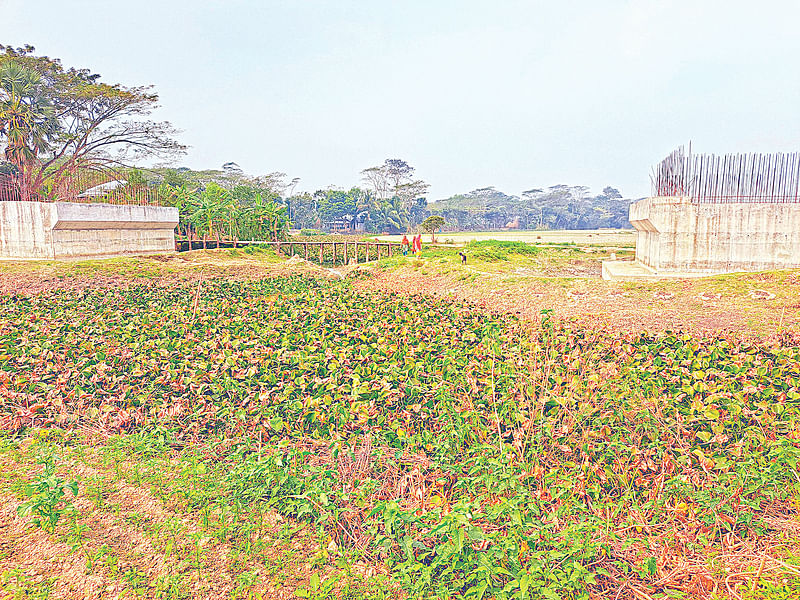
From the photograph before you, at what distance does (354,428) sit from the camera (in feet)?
14.5

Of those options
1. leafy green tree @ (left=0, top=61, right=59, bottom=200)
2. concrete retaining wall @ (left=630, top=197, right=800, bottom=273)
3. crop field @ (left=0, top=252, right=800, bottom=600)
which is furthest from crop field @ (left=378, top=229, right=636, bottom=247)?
crop field @ (left=0, top=252, right=800, bottom=600)

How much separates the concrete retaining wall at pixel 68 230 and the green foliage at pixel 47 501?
15542 mm

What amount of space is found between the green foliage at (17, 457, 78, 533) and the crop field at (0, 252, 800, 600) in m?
0.01

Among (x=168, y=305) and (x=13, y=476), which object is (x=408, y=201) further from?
(x=13, y=476)

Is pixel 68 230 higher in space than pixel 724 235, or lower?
higher

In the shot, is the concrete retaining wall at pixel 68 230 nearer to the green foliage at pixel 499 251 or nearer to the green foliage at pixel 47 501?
the green foliage at pixel 499 251

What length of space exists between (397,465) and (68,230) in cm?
1691

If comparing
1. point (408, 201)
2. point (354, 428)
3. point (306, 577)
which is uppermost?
point (408, 201)

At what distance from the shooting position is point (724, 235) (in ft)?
40.2

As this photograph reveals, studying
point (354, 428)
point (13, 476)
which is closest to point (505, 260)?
point (354, 428)

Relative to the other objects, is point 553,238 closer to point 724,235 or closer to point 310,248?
point 310,248

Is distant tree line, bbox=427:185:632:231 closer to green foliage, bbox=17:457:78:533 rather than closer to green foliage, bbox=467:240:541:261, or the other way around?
green foliage, bbox=467:240:541:261

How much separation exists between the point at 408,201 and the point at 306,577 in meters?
62.5

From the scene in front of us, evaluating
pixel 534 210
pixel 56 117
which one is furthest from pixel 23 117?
pixel 534 210
